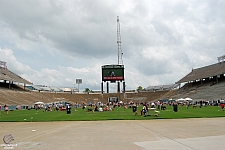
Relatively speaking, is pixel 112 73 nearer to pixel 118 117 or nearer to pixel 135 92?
pixel 135 92

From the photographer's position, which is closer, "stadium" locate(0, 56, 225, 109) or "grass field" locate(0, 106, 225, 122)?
"grass field" locate(0, 106, 225, 122)

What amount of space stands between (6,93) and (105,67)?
130ft

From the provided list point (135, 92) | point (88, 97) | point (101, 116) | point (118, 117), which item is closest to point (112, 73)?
point (88, 97)

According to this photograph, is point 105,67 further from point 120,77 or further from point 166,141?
point 166,141

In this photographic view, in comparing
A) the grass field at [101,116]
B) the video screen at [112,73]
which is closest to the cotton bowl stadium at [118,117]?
the grass field at [101,116]

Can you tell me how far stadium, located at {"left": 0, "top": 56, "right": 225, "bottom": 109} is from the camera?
3002 inches

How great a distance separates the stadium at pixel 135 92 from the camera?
76.2 metres

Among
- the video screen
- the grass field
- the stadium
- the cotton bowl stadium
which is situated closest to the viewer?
the cotton bowl stadium

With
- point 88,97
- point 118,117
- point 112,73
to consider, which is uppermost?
point 112,73

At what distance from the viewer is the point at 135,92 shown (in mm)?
129250

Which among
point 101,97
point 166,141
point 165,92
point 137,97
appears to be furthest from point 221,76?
point 166,141

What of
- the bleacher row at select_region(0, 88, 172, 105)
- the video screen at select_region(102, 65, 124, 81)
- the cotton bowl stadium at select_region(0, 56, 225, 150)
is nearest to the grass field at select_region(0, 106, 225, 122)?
the cotton bowl stadium at select_region(0, 56, 225, 150)

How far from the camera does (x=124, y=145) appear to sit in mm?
10438

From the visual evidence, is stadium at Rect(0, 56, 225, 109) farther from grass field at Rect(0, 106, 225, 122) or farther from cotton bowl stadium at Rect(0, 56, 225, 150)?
grass field at Rect(0, 106, 225, 122)
